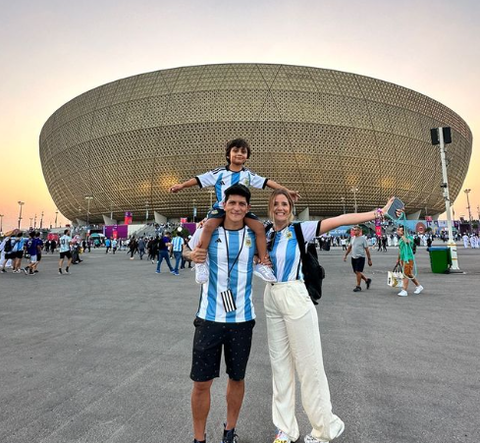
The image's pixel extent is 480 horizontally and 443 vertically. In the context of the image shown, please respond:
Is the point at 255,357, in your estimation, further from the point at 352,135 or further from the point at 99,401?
the point at 352,135

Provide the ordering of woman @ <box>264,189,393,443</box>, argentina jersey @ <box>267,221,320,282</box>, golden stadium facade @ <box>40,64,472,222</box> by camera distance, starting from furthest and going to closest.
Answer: golden stadium facade @ <box>40,64,472,222</box> < argentina jersey @ <box>267,221,320,282</box> < woman @ <box>264,189,393,443</box>

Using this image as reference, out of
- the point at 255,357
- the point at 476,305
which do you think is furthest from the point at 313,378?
the point at 476,305

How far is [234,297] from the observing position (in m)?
1.64

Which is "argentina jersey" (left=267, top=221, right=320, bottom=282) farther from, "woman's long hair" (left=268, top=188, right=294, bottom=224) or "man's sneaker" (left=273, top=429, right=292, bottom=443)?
"man's sneaker" (left=273, top=429, right=292, bottom=443)

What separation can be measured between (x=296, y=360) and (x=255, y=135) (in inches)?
1691

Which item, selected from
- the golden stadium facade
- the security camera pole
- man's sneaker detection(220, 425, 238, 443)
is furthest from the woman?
the golden stadium facade

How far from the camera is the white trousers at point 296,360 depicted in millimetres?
1638

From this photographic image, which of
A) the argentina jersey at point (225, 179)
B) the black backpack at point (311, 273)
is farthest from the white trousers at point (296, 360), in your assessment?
the argentina jersey at point (225, 179)

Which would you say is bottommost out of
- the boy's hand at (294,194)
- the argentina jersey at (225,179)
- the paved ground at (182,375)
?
the paved ground at (182,375)

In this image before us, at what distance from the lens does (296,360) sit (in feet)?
5.50

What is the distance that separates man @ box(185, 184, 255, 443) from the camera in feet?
5.12

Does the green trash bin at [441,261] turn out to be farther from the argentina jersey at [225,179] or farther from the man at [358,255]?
the argentina jersey at [225,179]

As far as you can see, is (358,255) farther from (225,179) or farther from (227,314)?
(227,314)

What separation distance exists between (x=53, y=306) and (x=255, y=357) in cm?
436
